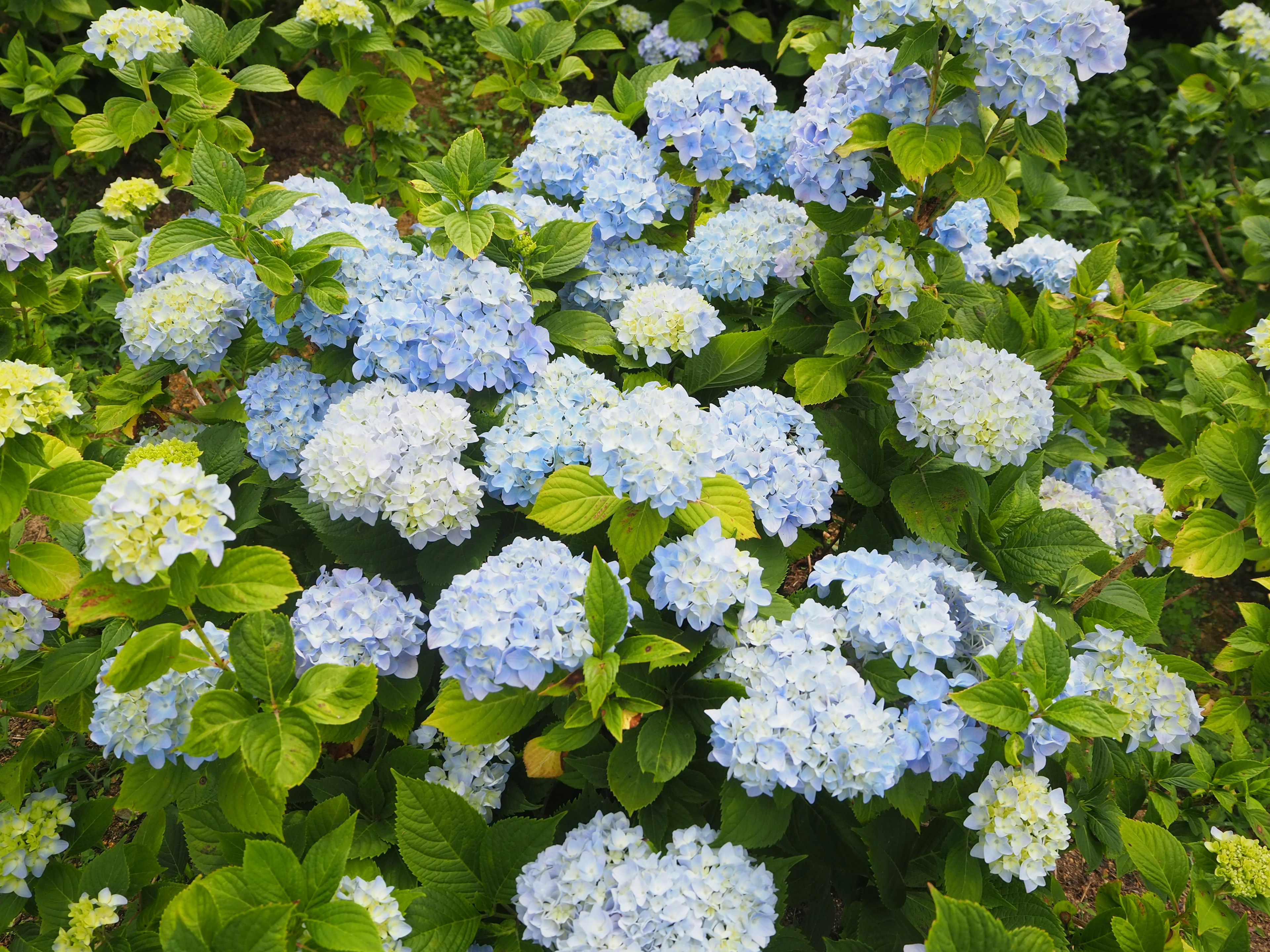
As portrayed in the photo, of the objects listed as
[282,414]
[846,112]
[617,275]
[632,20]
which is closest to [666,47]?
[632,20]

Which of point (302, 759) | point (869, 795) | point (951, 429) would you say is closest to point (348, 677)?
point (302, 759)

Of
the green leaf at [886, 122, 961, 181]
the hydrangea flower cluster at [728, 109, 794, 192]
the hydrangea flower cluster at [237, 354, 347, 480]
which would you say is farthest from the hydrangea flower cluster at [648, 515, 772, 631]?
the hydrangea flower cluster at [728, 109, 794, 192]

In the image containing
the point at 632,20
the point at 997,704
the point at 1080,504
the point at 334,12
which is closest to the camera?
the point at 997,704

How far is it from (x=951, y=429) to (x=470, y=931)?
1.55 meters

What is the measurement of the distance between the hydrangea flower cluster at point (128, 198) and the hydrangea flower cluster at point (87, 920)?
2252 millimetres

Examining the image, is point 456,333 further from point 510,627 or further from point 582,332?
point 510,627

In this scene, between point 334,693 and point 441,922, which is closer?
point 334,693

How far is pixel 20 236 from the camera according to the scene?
7.95 feet

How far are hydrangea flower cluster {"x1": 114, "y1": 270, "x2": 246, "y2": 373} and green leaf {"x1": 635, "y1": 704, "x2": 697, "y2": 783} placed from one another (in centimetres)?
157

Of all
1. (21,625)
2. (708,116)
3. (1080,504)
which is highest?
(708,116)

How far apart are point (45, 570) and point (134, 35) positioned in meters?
1.82

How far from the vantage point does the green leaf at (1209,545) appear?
2.30 meters

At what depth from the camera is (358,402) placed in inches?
80.7

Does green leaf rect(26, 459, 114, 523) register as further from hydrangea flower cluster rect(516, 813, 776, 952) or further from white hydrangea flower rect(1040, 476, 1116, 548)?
white hydrangea flower rect(1040, 476, 1116, 548)
